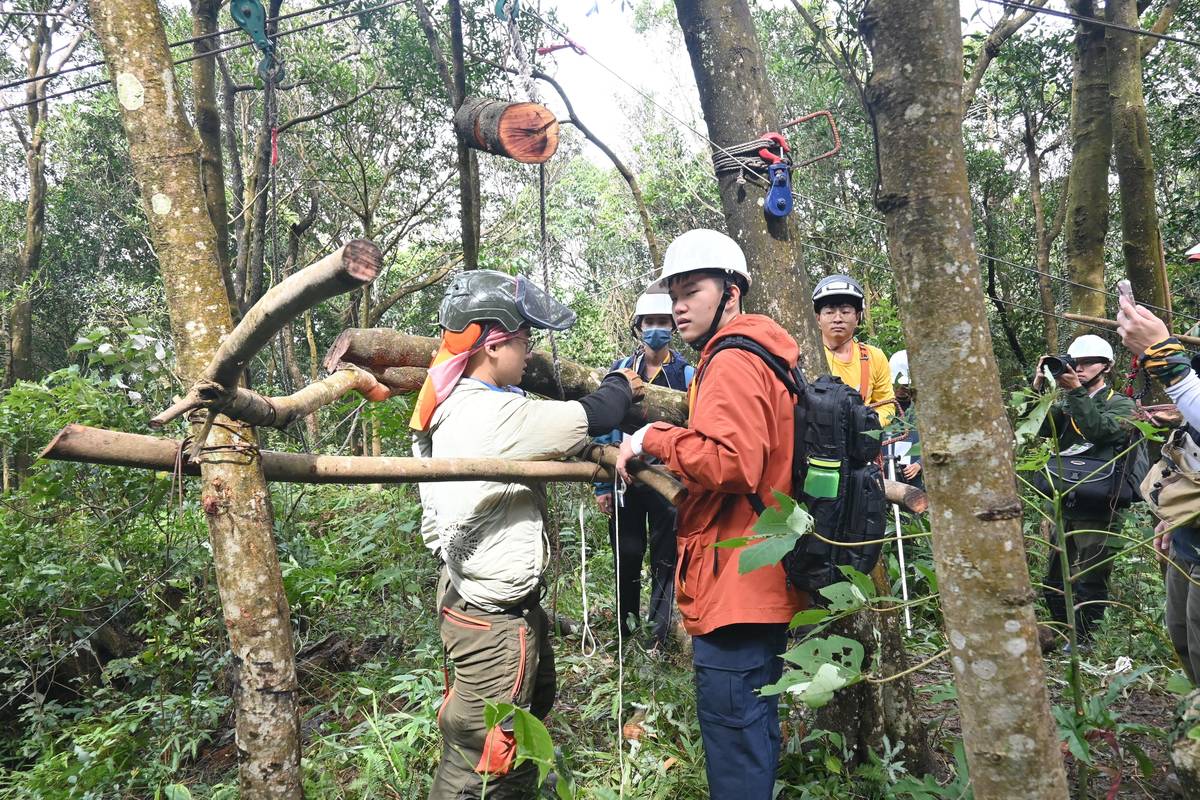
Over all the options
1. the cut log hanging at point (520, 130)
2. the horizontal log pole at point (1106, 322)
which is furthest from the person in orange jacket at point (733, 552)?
the cut log hanging at point (520, 130)

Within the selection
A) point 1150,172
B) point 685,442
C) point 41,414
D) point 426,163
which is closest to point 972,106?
point 1150,172

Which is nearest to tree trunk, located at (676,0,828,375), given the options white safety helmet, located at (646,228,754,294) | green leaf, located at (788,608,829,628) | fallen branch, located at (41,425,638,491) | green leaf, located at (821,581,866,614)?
white safety helmet, located at (646,228,754,294)

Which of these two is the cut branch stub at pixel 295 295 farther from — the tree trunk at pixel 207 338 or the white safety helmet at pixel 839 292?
the white safety helmet at pixel 839 292

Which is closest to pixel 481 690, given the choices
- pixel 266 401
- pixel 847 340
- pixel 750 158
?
pixel 266 401

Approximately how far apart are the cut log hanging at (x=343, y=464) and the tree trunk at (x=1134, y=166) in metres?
Result: 4.52

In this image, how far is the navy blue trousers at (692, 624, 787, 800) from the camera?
7.04 feet

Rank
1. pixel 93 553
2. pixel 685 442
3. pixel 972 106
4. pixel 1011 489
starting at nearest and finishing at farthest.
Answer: pixel 1011 489 → pixel 685 442 → pixel 93 553 → pixel 972 106

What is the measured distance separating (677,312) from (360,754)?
257 centimetres

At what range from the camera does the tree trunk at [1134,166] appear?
4.91 meters

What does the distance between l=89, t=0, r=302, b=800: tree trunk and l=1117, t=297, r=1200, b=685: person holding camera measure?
288cm

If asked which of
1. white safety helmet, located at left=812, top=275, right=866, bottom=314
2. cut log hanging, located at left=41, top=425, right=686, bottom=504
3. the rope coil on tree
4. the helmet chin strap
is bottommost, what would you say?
cut log hanging, located at left=41, top=425, right=686, bottom=504

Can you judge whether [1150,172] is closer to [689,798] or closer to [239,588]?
[689,798]

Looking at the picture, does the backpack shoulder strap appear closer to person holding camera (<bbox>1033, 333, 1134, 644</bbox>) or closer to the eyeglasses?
the eyeglasses

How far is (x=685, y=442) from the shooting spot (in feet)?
7.12
